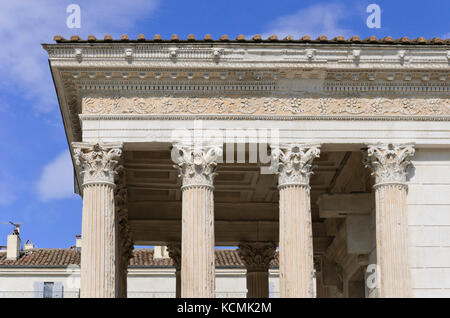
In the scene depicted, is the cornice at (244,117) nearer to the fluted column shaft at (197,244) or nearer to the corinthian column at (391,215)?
the corinthian column at (391,215)

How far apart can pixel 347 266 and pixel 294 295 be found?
9.06 m

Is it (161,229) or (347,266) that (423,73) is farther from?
(161,229)

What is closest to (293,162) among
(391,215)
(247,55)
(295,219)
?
(295,219)

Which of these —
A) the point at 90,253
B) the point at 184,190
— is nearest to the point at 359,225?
the point at 184,190

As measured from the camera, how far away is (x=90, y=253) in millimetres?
29406

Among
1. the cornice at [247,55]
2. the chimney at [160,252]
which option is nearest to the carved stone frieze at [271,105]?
the cornice at [247,55]

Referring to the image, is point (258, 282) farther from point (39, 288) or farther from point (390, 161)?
point (39, 288)

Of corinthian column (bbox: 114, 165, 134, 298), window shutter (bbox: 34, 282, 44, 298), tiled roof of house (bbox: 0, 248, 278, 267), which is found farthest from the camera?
tiled roof of house (bbox: 0, 248, 278, 267)

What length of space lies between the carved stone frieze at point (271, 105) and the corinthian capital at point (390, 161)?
1002 millimetres

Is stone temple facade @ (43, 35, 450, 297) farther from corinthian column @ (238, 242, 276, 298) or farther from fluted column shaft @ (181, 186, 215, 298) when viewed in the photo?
corinthian column @ (238, 242, 276, 298)

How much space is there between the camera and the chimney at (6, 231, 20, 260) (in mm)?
67312

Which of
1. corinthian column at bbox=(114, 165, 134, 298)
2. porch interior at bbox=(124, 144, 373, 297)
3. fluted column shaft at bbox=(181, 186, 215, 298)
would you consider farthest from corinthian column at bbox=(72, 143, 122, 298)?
porch interior at bbox=(124, 144, 373, 297)

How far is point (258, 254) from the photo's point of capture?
41.0 m

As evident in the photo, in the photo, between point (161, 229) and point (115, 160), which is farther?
point (161, 229)
